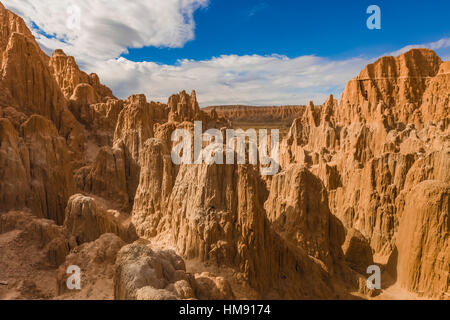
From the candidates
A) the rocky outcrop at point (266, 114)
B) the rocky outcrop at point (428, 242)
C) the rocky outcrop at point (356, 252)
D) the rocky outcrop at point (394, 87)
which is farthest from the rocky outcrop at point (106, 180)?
the rocky outcrop at point (266, 114)

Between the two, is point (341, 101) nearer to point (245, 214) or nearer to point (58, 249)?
point (245, 214)

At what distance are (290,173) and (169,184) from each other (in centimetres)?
686

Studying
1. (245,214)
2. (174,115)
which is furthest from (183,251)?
(174,115)

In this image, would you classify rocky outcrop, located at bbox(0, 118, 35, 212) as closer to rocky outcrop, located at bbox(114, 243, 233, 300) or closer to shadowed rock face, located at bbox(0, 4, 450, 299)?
shadowed rock face, located at bbox(0, 4, 450, 299)

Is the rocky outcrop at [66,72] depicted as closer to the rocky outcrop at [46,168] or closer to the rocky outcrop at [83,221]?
the rocky outcrop at [46,168]

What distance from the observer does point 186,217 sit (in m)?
10.4

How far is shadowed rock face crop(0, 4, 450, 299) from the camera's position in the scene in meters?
9.41

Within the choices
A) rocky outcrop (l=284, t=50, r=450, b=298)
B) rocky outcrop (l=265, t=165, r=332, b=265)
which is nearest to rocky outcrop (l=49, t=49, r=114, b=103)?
rocky outcrop (l=284, t=50, r=450, b=298)

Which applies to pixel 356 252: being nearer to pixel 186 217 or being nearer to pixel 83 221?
pixel 186 217

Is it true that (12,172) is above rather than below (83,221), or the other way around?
above

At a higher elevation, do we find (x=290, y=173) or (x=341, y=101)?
(x=341, y=101)

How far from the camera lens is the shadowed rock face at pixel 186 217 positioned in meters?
9.41

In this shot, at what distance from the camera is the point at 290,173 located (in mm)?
14367

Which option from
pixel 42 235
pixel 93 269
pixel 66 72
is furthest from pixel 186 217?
pixel 66 72
